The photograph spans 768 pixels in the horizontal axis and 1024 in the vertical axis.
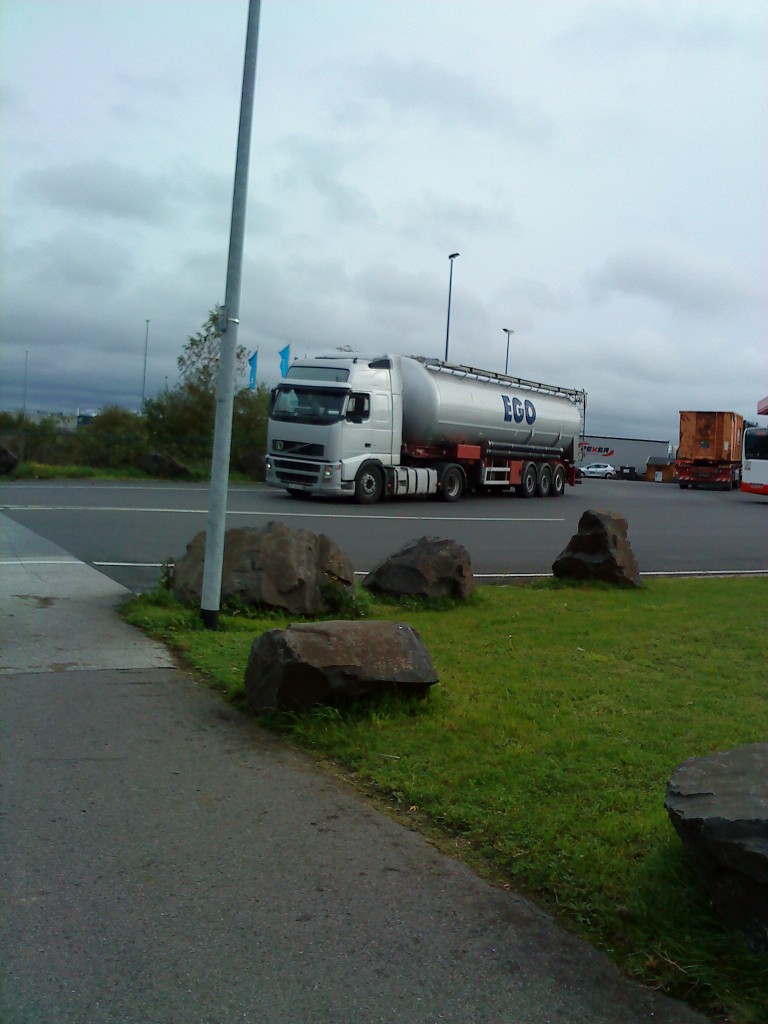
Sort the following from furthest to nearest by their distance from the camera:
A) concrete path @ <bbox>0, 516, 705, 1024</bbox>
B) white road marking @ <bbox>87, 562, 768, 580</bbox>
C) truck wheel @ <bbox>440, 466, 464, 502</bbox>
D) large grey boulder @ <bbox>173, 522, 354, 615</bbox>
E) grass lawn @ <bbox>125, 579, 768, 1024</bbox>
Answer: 1. truck wheel @ <bbox>440, 466, 464, 502</bbox>
2. white road marking @ <bbox>87, 562, 768, 580</bbox>
3. large grey boulder @ <bbox>173, 522, 354, 615</bbox>
4. grass lawn @ <bbox>125, 579, 768, 1024</bbox>
5. concrete path @ <bbox>0, 516, 705, 1024</bbox>

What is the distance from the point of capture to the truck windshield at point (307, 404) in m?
26.3

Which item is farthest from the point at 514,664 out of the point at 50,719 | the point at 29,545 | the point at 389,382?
the point at 389,382

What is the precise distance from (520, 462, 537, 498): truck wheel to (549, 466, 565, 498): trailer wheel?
1.38 meters

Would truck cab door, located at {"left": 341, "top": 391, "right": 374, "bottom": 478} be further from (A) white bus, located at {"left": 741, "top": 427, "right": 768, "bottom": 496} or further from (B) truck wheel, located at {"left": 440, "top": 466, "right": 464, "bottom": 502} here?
(A) white bus, located at {"left": 741, "top": 427, "right": 768, "bottom": 496}

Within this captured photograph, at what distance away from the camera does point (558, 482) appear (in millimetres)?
37531

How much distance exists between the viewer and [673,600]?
11.7 metres

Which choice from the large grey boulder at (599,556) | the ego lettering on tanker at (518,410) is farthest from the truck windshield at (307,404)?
the large grey boulder at (599,556)

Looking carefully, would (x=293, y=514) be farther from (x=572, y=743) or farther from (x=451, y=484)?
(x=572, y=743)

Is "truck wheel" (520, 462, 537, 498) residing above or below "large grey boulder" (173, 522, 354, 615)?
above

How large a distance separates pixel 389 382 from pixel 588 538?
52.4ft

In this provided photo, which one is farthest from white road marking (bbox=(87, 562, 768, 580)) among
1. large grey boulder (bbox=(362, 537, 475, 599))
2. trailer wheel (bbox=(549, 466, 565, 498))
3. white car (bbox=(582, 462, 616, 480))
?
white car (bbox=(582, 462, 616, 480))

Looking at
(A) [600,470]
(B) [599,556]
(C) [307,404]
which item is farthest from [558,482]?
(A) [600,470]

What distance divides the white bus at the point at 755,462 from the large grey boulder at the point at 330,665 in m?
36.5

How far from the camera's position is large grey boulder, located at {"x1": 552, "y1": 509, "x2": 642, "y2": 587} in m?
12.4
